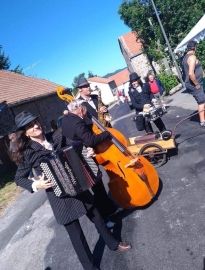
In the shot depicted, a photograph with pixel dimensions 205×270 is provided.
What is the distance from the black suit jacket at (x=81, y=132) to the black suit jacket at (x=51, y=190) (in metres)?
0.74

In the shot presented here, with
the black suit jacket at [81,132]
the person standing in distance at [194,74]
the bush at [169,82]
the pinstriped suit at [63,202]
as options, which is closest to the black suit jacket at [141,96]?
the person standing in distance at [194,74]

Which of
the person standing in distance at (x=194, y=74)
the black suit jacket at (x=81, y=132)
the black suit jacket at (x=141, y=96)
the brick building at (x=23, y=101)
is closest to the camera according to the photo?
the black suit jacket at (x=81, y=132)

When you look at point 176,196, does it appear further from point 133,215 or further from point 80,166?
point 80,166

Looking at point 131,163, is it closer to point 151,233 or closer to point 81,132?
point 81,132

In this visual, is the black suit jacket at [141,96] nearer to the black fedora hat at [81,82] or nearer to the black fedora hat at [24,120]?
the black fedora hat at [81,82]

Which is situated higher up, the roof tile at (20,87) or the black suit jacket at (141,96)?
the roof tile at (20,87)

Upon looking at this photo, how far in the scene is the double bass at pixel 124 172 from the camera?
5.00 meters

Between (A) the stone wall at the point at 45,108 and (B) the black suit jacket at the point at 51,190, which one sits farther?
(A) the stone wall at the point at 45,108

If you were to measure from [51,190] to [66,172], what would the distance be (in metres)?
0.44

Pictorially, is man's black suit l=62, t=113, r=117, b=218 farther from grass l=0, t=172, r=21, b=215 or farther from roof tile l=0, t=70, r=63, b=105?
roof tile l=0, t=70, r=63, b=105

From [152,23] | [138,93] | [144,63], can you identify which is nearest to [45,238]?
[138,93]

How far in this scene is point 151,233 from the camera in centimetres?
479

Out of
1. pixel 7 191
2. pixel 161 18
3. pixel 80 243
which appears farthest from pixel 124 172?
pixel 161 18

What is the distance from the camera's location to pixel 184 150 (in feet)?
24.6
